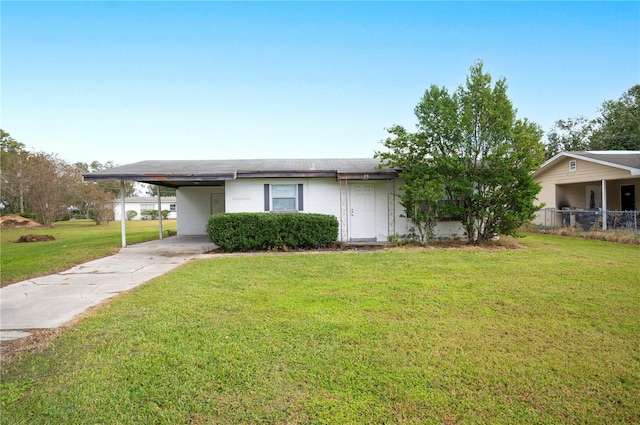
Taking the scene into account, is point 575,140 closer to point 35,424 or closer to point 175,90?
point 175,90

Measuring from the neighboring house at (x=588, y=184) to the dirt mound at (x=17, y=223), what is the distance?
1337 inches

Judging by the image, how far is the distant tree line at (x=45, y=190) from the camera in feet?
81.3

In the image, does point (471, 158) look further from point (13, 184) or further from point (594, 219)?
point (13, 184)

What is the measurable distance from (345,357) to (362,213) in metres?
9.16

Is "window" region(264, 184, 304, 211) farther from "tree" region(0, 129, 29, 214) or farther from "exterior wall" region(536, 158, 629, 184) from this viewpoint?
"tree" region(0, 129, 29, 214)

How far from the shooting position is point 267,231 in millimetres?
10039

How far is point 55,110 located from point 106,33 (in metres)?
5.82

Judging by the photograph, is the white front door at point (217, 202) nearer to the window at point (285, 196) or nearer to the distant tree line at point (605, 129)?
the window at point (285, 196)

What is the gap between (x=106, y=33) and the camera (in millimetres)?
11867

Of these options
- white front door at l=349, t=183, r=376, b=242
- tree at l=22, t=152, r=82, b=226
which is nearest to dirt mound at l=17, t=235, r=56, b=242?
tree at l=22, t=152, r=82, b=226

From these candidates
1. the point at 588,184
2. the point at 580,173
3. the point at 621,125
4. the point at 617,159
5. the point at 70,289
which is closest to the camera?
the point at 70,289

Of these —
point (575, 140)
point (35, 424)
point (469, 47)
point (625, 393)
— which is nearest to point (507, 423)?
point (625, 393)

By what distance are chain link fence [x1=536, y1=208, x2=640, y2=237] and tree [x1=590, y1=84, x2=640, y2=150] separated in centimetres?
1534

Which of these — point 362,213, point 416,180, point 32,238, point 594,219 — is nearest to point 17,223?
point 32,238
